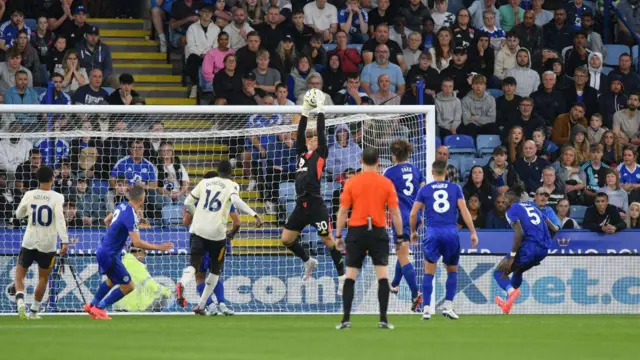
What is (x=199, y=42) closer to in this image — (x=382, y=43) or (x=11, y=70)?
(x=382, y=43)

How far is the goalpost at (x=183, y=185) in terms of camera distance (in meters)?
17.5

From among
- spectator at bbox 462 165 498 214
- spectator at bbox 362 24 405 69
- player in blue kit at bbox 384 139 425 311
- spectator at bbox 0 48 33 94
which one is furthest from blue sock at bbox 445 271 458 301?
spectator at bbox 0 48 33 94

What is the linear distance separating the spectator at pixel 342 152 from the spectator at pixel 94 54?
4873 millimetres

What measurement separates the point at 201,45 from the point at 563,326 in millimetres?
9698

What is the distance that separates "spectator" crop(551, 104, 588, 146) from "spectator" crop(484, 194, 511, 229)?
283 centimetres

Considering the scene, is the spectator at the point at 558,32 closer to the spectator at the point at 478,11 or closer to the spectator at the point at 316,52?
the spectator at the point at 478,11

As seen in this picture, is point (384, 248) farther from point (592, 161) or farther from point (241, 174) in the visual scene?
point (592, 161)

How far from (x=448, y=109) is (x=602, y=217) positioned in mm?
3455

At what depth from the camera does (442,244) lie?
14875 mm

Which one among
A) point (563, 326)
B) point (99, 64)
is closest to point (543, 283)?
point (563, 326)

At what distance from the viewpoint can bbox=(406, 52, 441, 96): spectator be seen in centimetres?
2189

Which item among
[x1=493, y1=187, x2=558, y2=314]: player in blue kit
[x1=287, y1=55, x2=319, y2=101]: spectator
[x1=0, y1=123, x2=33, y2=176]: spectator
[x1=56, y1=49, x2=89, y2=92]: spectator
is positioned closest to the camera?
[x1=493, y1=187, x2=558, y2=314]: player in blue kit

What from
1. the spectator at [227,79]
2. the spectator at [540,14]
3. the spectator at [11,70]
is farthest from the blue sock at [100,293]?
the spectator at [540,14]

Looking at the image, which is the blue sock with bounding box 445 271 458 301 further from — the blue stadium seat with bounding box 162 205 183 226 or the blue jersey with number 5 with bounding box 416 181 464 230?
the blue stadium seat with bounding box 162 205 183 226
